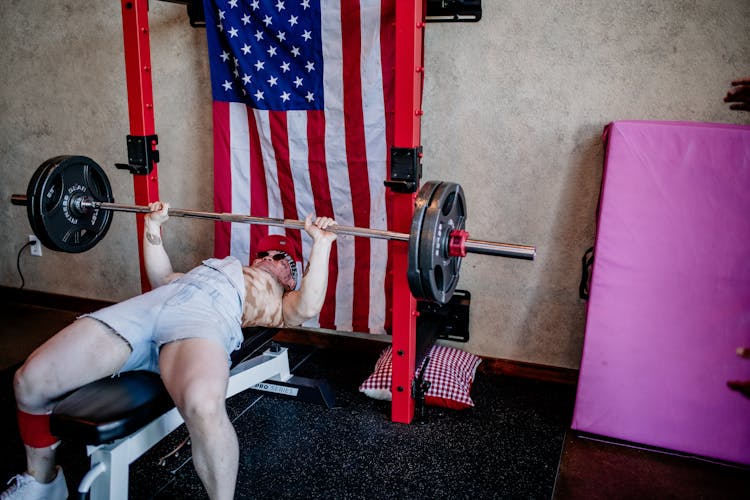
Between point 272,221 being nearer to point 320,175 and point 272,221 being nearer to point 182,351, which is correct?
point 182,351

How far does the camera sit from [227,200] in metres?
2.82

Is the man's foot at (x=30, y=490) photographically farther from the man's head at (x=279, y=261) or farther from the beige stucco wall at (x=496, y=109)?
the beige stucco wall at (x=496, y=109)

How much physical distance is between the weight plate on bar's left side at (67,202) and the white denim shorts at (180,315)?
48cm

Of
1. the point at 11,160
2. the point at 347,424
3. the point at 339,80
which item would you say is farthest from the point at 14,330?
the point at 339,80

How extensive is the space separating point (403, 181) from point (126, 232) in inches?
76.3

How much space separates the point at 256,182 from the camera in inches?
110

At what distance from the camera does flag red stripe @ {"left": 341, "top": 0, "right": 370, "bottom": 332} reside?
2.42m

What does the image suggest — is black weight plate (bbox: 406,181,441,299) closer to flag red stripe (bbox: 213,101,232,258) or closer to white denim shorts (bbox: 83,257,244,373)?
white denim shorts (bbox: 83,257,244,373)

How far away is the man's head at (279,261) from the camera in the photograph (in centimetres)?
229

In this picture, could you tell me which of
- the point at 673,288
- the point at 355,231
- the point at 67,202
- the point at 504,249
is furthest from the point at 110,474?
the point at 673,288

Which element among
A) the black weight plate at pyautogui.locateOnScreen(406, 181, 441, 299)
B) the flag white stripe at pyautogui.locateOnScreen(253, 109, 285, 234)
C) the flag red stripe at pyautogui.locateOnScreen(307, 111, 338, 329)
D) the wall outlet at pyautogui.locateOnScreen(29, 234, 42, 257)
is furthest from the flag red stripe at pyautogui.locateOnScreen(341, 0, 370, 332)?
the wall outlet at pyautogui.locateOnScreen(29, 234, 42, 257)

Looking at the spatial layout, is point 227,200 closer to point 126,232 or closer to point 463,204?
point 126,232

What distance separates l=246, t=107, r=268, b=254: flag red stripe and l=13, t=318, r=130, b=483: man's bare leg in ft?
3.77

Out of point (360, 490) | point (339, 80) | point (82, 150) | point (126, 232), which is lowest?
point (360, 490)
